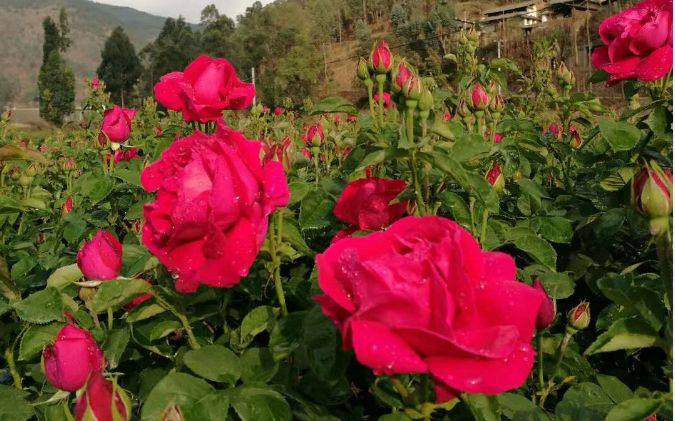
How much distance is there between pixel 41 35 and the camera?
127 meters

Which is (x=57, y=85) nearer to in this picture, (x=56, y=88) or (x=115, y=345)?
(x=56, y=88)

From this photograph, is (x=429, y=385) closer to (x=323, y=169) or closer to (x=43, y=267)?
(x=43, y=267)

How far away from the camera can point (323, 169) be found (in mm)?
1990

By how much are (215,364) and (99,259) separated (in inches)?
10.4

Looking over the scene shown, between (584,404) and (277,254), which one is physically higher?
(277,254)

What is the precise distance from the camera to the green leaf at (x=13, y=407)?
85 centimetres

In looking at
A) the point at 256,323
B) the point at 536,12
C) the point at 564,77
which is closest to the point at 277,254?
the point at 256,323

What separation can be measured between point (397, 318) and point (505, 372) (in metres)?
0.09

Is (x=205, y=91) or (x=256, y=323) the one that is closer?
(x=256, y=323)

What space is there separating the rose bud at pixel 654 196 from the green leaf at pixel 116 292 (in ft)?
1.98

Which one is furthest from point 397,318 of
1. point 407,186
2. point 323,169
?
point 323,169

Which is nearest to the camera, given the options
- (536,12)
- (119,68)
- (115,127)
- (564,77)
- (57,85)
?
(115,127)

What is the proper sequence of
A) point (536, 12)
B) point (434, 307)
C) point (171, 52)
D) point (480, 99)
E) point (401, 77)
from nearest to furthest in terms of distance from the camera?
point (434, 307) < point (401, 77) < point (480, 99) < point (536, 12) < point (171, 52)

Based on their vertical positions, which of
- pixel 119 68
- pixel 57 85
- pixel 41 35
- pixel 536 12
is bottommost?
pixel 57 85
